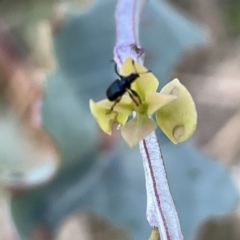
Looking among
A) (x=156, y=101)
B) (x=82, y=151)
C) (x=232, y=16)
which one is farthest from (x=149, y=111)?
(x=232, y=16)

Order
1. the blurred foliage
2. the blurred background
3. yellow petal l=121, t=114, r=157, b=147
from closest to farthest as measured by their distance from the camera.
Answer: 1. yellow petal l=121, t=114, r=157, b=147
2. the blurred background
3. the blurred foliage

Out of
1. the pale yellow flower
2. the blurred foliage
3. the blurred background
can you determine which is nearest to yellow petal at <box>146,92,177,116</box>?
the pale yellow flower

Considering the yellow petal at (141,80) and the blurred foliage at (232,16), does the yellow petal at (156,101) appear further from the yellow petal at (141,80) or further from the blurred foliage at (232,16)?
the blurred foliage at (232,16)

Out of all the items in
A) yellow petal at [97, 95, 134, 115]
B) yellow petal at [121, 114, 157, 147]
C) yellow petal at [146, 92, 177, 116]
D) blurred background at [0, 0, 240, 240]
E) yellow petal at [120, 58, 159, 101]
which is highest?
blurred background at [0, 0, 240, 240]

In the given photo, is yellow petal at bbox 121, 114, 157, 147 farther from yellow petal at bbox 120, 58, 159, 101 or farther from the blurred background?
the blurred background

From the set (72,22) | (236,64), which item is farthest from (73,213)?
(236,64)

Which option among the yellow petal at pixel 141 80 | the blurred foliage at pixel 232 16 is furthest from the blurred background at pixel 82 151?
the yellow petal at pixel 141 80

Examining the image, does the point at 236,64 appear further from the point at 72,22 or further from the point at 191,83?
the point at 72,22
